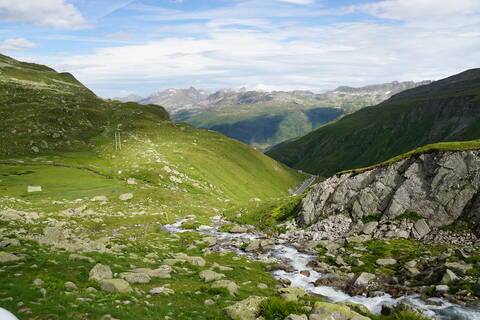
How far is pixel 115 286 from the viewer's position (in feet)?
76.4

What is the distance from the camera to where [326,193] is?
6091cm

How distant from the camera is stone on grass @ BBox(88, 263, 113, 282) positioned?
79.8ft

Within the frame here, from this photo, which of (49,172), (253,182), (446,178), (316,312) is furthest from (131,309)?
(253,182)

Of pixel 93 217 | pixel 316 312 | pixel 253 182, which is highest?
pixel 316 312

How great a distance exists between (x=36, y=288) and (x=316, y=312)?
19.6 meters

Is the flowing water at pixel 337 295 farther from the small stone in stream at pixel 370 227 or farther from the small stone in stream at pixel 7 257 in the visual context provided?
the small stone in stream at pixel 7 257

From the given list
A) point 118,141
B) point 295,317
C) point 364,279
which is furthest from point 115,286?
point 118,141

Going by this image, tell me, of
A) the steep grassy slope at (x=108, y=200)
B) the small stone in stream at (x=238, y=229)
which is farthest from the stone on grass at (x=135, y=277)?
the small stone in stream at (x=238, y=229)

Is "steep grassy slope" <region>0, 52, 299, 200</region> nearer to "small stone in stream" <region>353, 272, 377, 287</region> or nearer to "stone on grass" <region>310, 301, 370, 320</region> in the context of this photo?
"small stone in stream" <region>353, 272, 377, 287</region>

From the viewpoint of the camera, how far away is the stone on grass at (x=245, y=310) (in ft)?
72.2

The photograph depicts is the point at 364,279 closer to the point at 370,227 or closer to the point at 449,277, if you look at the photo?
the point at 449,277

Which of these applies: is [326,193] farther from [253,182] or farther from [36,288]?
[253,182]

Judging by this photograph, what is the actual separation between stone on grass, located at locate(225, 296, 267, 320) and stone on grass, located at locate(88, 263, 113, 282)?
10.5 metres

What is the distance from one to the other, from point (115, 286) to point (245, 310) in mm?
10176
